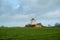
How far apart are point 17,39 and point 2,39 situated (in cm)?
217

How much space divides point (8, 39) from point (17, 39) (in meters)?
1.34

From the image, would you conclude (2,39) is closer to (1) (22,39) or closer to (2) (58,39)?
(1) (22,39)

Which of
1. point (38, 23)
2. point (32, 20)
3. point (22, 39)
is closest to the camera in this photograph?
point (22, 39)

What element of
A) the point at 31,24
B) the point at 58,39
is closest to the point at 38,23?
the point at 31,24

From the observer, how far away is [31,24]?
7525 cm

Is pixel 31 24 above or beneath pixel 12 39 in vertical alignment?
above

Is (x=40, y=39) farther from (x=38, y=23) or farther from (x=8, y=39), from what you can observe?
(x=38, y=23)

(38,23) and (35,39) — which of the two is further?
(38,23)

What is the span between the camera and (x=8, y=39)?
2427 centimetres

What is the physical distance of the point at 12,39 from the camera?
79.4ft

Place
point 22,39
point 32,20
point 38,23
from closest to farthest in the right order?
point 22,39
point 32,20
point 38,23

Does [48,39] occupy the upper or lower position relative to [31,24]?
lower

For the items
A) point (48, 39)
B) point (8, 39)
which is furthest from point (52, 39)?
point (8, 39)

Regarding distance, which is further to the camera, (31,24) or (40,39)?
(31,24)
